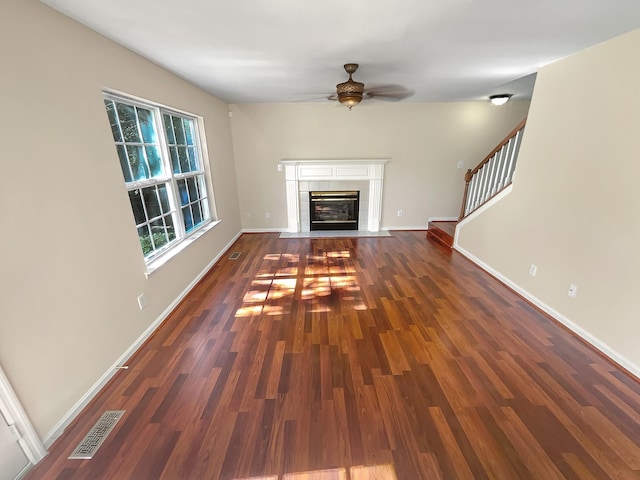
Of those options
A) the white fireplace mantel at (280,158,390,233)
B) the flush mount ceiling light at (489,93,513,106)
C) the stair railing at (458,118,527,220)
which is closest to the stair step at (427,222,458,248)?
the stair railing at (458,118,527,220)

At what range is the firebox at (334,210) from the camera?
5059 millimetres

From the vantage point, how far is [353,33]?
180cm

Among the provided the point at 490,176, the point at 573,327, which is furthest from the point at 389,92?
Answer: the point at 573,327

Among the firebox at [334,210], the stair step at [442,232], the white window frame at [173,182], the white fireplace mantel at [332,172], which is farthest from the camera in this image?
the firebox at [334,210]

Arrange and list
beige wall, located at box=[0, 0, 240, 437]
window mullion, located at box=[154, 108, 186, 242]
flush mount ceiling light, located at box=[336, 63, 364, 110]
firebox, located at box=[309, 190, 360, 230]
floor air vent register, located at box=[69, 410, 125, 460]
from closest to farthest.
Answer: beige wall, located at box=[0, 0, 240, 437], floor air vent register, located at box=[69, 410, 125, 460], flush mount ceiling light, located at box=[336, 63, 364, 110], window mullion, located at box=[154, 108, 186, 242], firebox, located at box=[309, 190, 360, 230]

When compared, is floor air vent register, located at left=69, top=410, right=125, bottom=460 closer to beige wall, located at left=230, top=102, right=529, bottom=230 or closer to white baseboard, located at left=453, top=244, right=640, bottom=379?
white baseboard, located at left=453, top=244, right=640, bottom=379

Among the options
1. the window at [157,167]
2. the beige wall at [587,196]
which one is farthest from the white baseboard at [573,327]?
the window at [157,167]

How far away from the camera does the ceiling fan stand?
258 cm

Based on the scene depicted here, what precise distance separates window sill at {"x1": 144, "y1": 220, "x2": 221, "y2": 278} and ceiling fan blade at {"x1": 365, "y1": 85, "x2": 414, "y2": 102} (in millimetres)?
2881

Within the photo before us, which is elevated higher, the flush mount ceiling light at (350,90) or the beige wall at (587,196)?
the flush mount ceiling light at (350,90)

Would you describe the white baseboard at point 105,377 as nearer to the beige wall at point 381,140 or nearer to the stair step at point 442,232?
the beige wall at point 381,140

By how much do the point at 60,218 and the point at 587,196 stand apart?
3.76 m

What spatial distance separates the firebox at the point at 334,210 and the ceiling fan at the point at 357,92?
5.42ft

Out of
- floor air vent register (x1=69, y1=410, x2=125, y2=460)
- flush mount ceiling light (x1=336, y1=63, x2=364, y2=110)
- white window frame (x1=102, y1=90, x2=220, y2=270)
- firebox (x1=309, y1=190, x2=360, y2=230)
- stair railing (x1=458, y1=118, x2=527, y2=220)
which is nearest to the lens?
floor air vent register (x1=69, y1=410, x2=125, y2=460)
